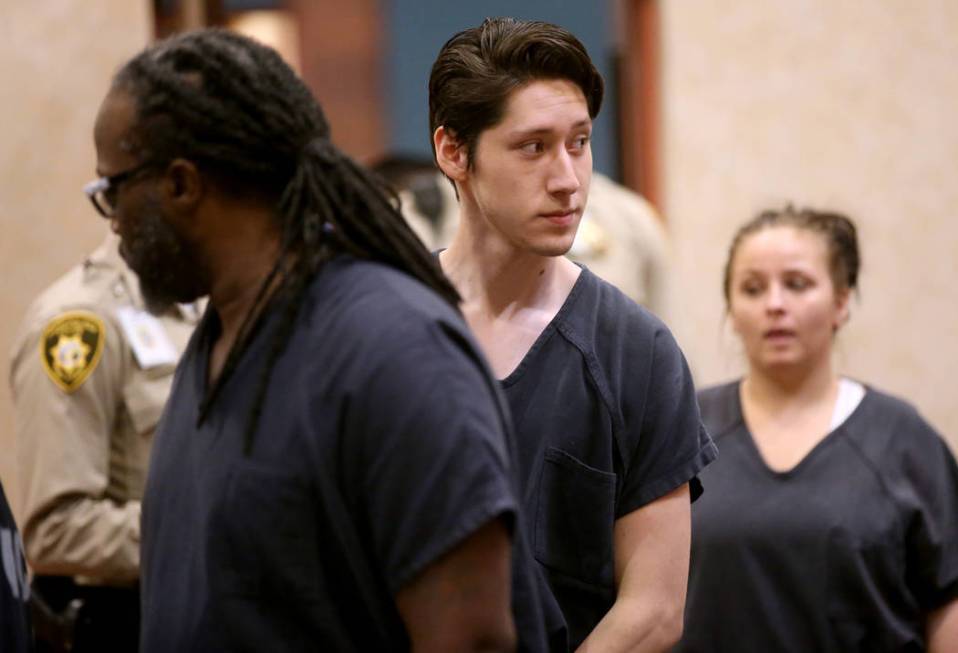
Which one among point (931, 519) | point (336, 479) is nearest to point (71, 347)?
point (336, 479)

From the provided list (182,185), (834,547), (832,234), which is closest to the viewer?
(182,185)

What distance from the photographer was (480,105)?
1935mm

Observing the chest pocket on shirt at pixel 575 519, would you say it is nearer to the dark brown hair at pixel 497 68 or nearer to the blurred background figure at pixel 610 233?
the dark brown hair at pixel 497 68

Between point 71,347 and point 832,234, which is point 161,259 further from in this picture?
point 832,234

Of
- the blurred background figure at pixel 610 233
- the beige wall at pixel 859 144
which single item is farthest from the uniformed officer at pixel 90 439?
the beige wall at pixel 859 144

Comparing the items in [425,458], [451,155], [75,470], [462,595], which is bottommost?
[75,470]

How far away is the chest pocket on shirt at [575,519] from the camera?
188cm

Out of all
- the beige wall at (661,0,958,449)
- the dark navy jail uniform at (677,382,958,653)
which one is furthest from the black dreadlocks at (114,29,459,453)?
the beige wall at (661,0,958,449)

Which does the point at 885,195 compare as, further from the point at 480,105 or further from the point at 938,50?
the point at 480,105

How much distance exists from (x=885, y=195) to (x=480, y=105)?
2.90 meters

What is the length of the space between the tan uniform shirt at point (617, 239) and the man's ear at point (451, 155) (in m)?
2.21

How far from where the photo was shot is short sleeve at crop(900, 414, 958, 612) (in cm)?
275

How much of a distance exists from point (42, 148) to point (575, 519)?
242 centimetres

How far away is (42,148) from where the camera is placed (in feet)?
12.7
